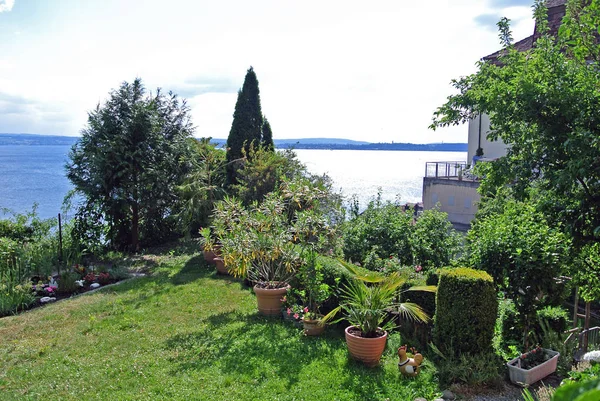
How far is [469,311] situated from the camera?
5.06 m

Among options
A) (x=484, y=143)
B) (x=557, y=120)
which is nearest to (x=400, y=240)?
(x=557, y=120)

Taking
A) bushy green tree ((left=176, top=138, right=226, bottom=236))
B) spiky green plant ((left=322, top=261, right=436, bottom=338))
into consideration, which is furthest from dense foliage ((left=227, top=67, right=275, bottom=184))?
spiky green plant ((left=322, top=261, right=436, bottom=338))

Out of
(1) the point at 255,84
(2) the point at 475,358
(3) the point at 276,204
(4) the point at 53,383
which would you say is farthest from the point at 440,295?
(1) the point at 255,84

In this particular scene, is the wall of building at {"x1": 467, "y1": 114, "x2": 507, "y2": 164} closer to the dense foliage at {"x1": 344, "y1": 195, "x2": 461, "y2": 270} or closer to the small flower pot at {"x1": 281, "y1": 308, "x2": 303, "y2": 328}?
the dense foliage at {"x1": 344, "y1": 195, "x2": 461, "y2": 270}

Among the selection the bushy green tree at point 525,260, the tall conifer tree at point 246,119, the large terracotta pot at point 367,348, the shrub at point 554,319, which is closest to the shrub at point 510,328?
the bushy green tree at point 525,260

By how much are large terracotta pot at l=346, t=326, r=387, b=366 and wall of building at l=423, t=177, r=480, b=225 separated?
11.7 metres

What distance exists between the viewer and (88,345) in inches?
239

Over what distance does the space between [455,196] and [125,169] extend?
12.1m

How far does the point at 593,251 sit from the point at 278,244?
14.9 ft

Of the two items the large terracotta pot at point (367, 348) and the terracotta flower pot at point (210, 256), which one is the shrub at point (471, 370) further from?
the terracotta flower pot at point (210, 256)

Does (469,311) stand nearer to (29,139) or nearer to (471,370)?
(471,370)

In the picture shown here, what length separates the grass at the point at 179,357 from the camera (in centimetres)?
471

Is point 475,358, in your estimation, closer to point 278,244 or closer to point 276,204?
point 278,244

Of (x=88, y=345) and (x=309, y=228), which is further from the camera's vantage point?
(x=309, y=228)
